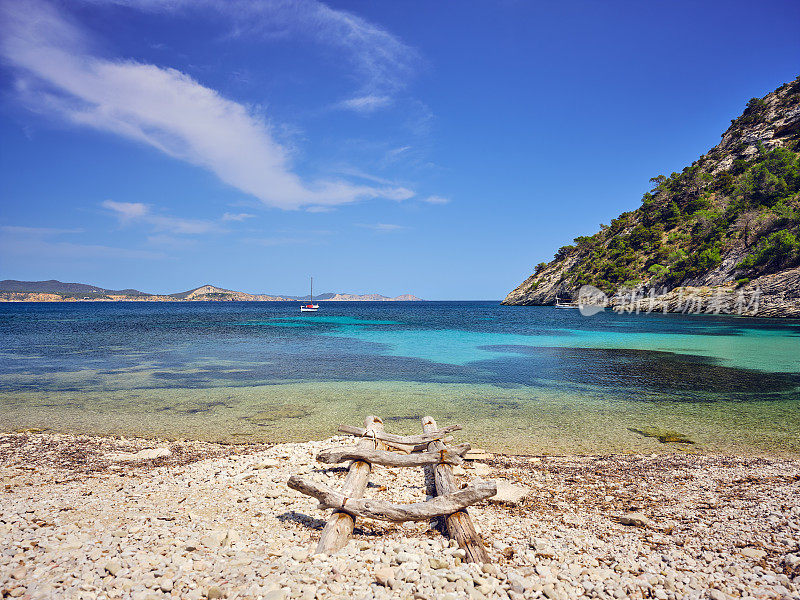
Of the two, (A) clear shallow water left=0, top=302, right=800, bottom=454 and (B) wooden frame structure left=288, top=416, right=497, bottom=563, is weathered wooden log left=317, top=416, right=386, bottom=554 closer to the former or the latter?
(B) wooden frame structure left=288, top=416, right=497, bottom=563

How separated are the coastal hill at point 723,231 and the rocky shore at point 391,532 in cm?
7440

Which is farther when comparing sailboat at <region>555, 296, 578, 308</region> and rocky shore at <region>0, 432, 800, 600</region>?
sailboat at <region>555, 296, 578, 308</region>

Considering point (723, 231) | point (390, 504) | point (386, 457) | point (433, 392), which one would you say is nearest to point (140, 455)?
point (386, 457)

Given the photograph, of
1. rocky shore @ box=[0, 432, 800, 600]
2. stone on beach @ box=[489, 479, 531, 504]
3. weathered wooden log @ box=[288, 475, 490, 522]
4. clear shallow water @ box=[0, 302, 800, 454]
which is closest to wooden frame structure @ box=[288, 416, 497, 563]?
weathered wooden log @ box=[288, 475, 490, 522]

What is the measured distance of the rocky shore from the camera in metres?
4.52

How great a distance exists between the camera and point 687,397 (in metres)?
16.8

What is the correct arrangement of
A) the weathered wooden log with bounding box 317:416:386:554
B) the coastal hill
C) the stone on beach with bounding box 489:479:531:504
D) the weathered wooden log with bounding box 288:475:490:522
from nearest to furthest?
the weathered wooden log with bounding box 317:416:386:554 → the weathered wooden log with bounding box 288:475:490:522 → the stone on beach with bounding box 489:479:531:504 → the coastal hill

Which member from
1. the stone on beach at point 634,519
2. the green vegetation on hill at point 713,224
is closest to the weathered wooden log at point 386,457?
the stone on beach at point 634,519

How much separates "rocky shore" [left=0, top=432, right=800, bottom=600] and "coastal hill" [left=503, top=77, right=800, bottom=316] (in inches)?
2929

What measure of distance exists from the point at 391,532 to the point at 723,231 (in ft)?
319

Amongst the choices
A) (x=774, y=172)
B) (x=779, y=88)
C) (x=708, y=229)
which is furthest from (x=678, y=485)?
(x=779, y=88)

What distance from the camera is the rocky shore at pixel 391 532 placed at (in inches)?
178

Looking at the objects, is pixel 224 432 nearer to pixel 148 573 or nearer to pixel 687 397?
pixel 148 573

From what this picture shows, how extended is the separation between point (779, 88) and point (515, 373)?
133 meters
